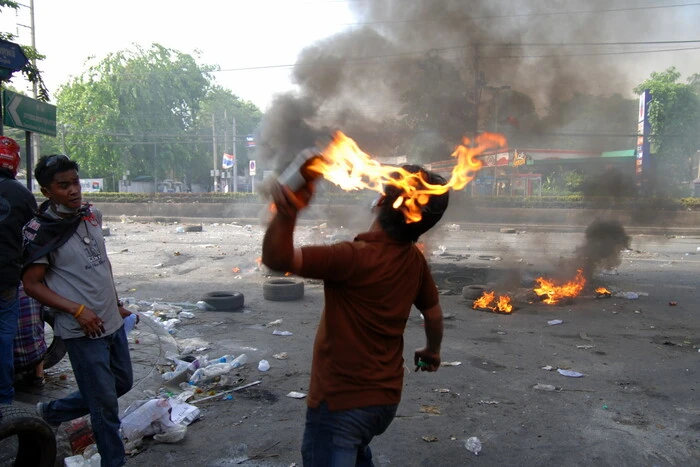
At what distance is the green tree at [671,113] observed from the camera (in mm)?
26250

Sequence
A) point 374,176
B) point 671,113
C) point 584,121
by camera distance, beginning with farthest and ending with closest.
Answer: point 671,113 → point 584,121 → point 374,176

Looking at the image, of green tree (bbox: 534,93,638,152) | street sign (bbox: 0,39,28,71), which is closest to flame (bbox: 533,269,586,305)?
green tree (bbox: 534,93,638,152)

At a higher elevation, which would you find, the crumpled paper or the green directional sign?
the green directional sign

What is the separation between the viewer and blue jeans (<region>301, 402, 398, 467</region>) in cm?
196

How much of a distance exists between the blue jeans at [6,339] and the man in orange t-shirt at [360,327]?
7.60 feet

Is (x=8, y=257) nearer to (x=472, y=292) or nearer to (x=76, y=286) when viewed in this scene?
(x=76, y=286)

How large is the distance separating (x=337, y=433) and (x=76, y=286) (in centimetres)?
164

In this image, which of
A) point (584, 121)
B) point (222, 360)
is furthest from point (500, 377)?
point (584, 121)

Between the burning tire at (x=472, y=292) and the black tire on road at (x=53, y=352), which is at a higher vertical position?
the black tire on road at (x=53, y=352)

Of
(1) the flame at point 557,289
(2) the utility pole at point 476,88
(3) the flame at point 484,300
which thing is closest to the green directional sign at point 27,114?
(3) the flame at point 484,300

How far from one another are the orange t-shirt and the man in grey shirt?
132 centimetres

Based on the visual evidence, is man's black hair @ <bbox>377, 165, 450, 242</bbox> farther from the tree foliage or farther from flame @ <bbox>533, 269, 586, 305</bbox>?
the tree foliage

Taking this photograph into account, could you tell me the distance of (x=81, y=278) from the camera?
2770 millimetres

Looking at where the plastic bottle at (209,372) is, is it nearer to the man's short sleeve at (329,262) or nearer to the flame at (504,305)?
the man's short sleeve at (329,262)
